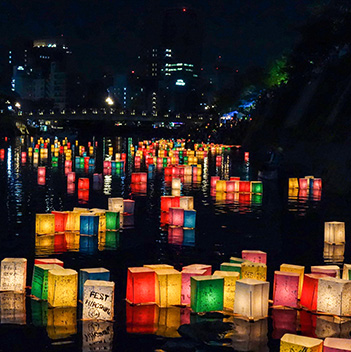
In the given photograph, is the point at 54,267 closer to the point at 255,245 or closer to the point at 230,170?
the point at 255,245

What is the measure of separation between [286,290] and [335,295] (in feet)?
2.58

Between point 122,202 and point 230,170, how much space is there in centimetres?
2267

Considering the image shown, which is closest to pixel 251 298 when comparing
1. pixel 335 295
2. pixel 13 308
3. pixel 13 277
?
pixel 335 295

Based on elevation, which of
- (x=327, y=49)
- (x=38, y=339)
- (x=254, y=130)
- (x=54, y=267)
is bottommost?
(x=38, y=339)

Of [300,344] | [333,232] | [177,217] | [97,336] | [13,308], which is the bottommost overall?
[97,336]

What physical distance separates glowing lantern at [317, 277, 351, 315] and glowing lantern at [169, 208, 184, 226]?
811 cm

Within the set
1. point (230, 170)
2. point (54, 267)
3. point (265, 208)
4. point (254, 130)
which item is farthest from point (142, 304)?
point (254, 130)

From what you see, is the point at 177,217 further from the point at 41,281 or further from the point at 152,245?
the point at 41,281

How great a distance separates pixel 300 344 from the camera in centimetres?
759

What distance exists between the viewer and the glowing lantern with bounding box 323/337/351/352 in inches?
293

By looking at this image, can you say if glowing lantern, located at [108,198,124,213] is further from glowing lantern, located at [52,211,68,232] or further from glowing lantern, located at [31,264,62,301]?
glowing lantern, located at [31,264,62,301]

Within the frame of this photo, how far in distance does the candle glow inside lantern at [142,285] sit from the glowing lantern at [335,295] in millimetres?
2572

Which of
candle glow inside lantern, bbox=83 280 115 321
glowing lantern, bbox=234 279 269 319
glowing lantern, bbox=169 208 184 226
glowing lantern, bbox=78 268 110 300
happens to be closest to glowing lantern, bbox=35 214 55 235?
glowing lantern, bbox=169 208 184 226

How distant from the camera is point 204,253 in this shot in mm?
14414
